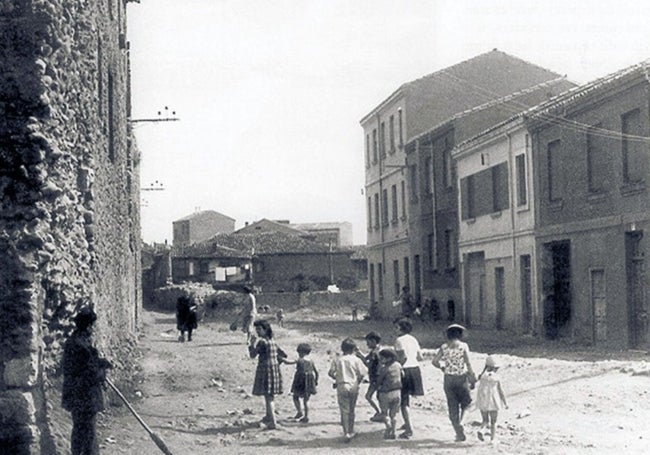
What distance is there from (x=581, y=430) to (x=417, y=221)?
1135 inches

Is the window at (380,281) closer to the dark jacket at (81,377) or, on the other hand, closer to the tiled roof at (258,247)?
the tiled roof at (258,247)

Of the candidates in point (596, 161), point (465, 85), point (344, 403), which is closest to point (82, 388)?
point (344, 403)

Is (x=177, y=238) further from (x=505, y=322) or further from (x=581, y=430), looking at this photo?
(x=581, y=430)

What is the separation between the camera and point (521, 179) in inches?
1093

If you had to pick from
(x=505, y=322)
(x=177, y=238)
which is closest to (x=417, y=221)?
(x=505, y=322)

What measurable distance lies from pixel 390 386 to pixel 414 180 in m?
30.6

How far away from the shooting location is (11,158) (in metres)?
8.55

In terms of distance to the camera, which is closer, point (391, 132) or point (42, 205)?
point (42, 205)

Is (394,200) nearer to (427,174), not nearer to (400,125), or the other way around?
(400,125)

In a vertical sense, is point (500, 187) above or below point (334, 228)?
below

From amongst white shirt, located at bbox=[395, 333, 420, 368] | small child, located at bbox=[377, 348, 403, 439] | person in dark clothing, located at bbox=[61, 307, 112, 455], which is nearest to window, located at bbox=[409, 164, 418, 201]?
white shirt, located at bbox=[395, 333, 420, 368]

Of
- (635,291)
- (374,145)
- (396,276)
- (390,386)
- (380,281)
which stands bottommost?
(390,386)

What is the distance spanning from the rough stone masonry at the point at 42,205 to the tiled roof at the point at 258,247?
61.1m

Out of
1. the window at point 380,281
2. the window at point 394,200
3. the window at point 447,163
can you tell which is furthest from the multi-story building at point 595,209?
the window at point 380,281
